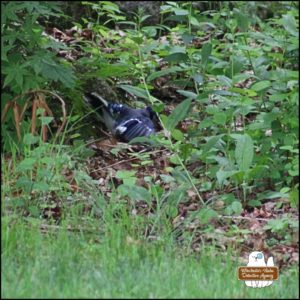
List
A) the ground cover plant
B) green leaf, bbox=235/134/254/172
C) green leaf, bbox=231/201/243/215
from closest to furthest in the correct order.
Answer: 1. the ground cover plant
2. green leaf, bbox=231/201/243/215
3. green leaf, bbox=235/134/254/172

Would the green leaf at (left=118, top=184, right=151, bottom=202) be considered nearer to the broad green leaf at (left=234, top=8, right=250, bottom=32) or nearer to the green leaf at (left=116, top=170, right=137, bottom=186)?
the green leaf at (left=116, top=170, right=137, bottom=186)

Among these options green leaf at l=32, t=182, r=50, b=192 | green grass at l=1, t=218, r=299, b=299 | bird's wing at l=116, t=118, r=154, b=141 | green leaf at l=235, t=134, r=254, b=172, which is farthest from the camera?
bird's wing at l=116, t=118, r=154, b=141

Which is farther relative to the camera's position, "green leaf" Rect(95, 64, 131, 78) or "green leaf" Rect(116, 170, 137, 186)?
"green leaf" Rect(95, 64, 131, 78)

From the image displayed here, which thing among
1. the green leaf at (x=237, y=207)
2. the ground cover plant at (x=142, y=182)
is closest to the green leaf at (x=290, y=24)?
the ground cover plant at (x=142, y=182)

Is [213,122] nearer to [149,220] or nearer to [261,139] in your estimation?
[261,139]

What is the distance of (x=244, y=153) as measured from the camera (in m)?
6.71

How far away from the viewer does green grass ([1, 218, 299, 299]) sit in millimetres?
4582

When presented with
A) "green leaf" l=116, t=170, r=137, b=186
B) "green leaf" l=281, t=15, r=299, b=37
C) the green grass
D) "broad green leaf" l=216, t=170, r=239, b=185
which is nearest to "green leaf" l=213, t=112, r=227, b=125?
"broad green leaf" l=216, t=170, r=239, b=185

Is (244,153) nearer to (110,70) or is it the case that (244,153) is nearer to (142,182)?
(142,182)

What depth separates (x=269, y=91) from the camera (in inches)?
286

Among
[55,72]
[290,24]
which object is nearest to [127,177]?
[55,72]

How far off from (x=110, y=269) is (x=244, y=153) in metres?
2.06

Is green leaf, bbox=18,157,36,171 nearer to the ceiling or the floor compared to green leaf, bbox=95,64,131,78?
nearer to the floor

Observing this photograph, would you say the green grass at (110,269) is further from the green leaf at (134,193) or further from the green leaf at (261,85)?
the green leaf at (261,85)
